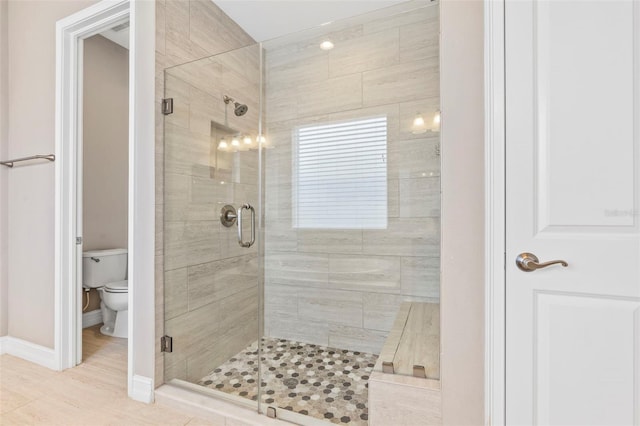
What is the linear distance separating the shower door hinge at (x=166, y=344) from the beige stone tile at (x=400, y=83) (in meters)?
1.89

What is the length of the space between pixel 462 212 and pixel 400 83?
122 centimetres

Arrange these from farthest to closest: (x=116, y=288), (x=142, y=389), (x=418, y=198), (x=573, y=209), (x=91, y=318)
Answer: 1. (x=91, y=318)
2. (x=116, y=288)
3. (x=418, y=198)
4. (x=142, y=389)
5. (x=573, y=209)

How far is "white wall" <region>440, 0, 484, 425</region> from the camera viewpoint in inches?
46.0

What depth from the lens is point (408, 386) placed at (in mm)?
1262

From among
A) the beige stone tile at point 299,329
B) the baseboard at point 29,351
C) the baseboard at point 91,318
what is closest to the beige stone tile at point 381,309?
the beige stone tile at point 299,329

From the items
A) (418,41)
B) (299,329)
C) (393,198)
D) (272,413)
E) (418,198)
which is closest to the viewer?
(272,413)

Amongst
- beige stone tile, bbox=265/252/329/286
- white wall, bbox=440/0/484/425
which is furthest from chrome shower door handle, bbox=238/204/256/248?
white wall, bbox=440/0/484/425

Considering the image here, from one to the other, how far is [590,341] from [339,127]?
175 centimetres

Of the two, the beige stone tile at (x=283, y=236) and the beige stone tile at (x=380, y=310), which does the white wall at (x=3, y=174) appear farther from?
the beige stone tile at (x=380, y=310)

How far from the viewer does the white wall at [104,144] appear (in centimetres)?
304

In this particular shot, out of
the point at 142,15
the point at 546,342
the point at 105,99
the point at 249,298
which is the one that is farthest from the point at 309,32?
the point at 105,99

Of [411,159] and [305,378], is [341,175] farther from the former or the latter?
[305,378]

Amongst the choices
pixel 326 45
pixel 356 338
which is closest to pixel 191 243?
pixel 356 338

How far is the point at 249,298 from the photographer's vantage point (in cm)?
218
